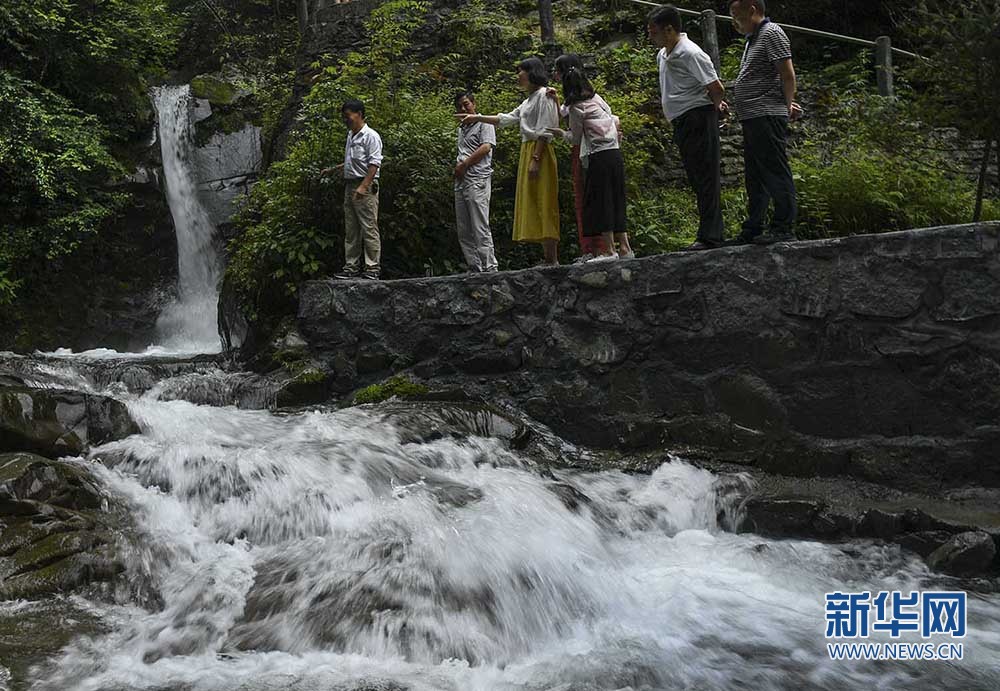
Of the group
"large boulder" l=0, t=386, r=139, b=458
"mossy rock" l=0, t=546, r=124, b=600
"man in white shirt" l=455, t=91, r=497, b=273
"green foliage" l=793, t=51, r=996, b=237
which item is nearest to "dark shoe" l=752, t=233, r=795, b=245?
"green foliage" l=793, t=51, r=996, b=237

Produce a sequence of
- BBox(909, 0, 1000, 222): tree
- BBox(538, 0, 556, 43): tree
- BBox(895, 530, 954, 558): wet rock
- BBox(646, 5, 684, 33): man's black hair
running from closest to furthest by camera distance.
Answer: BBox(895, 530, 954, 558): wet rock < BBox(646, 5, 684, 33): man's black hair < BBox(909, 0, 1000, 222): tree < BBox(538, 0, 556, 43): tree

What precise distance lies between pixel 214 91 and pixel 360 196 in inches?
360

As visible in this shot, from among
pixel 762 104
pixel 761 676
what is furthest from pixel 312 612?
pixel 762 104

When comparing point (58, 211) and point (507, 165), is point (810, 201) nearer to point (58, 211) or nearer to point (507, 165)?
point (507, 165)

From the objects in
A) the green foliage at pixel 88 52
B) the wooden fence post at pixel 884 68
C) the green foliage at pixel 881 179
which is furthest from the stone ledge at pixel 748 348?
the green foliage at pixel 88 52

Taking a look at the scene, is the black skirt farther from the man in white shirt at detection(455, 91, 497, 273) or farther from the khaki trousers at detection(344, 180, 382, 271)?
the khaki trousers at detection(344, 180, 382, 271)

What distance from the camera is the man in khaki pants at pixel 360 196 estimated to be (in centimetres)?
788

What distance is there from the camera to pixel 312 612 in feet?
13.0

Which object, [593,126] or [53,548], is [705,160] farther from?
[53,548]

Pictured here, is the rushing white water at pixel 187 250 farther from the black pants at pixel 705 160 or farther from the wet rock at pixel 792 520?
the wet rock at pixel 792 520

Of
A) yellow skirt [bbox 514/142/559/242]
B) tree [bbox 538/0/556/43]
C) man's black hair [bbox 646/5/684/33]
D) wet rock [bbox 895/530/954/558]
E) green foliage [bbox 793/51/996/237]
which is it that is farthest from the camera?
tree [bbox 538/0/556/43]

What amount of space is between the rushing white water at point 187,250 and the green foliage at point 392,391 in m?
5.91

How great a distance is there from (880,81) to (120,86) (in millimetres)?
12685

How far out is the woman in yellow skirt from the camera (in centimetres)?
711
